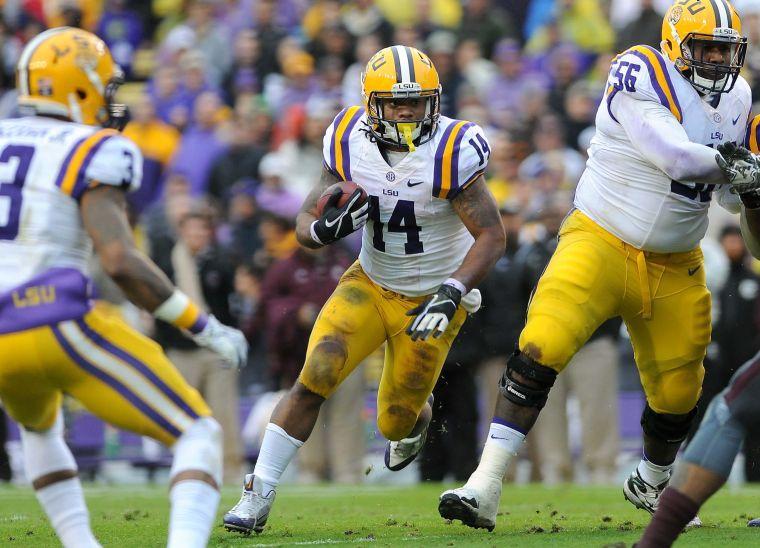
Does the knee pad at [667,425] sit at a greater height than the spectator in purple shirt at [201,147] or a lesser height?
greater

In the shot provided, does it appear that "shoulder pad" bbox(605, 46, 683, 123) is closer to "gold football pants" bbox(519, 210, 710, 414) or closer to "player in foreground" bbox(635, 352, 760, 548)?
"gold football pants" bbox(519, 210, 710, 414)

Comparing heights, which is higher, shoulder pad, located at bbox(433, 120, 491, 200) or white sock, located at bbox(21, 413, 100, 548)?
shoulder pad, located at bbox(433, 120, 491, 200)

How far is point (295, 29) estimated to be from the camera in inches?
468

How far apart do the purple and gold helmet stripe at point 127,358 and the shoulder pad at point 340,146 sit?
191 centimetres

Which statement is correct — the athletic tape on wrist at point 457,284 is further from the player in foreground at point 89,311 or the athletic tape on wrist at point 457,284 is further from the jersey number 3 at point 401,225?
the player in foreground at point 89,311

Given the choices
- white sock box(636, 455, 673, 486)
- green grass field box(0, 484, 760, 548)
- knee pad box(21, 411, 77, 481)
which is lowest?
green grass field box(0, 484, 760, 548)

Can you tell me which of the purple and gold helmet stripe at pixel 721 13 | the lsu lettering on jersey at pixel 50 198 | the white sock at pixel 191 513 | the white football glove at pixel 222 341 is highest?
the purple and gold helmet stripe at pixel 721 13

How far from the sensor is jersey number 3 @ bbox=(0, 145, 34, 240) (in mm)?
4137

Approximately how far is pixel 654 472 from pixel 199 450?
246 cm

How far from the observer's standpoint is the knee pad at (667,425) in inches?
227

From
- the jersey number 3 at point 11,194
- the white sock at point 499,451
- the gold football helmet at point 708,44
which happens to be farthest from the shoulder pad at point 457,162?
the jersey number 3 at point 11,194

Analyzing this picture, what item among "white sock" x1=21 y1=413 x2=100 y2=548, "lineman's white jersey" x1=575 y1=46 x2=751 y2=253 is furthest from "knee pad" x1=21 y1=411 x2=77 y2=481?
"lineman's white jersey" x1=575 y1=46 x2=751 y2=253

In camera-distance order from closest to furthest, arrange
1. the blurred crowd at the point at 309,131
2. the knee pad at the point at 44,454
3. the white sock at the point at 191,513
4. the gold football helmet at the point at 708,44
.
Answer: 1. the white sock at the point at 191,513
2. the knee pad at the point at 44,454
3. the gold football helmet at the point at 708,44
4. the blurred crowd at the point at 309,131

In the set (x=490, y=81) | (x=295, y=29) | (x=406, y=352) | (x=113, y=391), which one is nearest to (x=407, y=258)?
(x=406, y=352)
